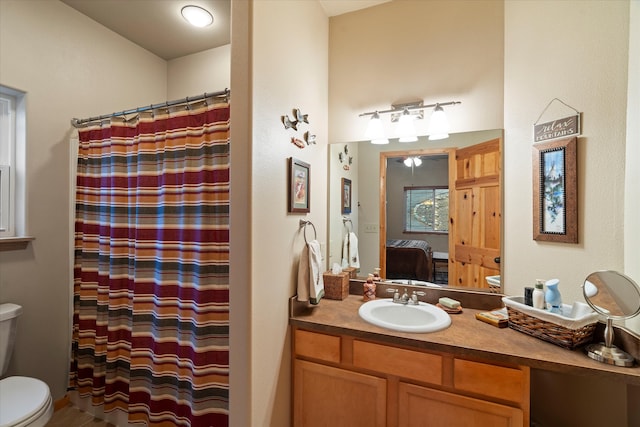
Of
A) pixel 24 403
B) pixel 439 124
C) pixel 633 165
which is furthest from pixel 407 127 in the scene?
pixel 24 403

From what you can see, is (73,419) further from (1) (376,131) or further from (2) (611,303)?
(2) (611,303)

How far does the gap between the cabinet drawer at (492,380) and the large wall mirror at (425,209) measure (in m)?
0.64

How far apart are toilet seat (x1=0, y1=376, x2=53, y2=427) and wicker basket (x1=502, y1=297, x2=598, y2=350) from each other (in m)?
2.35

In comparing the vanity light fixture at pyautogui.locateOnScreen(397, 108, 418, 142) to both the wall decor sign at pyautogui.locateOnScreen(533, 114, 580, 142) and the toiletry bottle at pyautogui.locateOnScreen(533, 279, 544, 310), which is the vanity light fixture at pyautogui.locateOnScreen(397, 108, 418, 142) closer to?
the wall decor sign at pyautogui.locateOnScreen(533, 114, 580, 142)

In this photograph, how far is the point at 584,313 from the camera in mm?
1219

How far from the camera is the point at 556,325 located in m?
1.18

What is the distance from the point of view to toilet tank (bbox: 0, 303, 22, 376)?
1586mm

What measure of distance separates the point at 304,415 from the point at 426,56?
2.34 m

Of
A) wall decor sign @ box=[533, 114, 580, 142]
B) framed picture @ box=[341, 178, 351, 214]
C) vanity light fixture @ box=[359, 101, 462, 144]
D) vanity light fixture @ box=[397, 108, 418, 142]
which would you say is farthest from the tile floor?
wall decor sign @ box=[533, 114, 580, 142]

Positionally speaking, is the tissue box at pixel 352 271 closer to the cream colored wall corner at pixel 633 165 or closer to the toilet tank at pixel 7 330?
the cream colored wall corner at pixel 633 165

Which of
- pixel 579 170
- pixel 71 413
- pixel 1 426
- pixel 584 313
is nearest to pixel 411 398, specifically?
pixel 584 313

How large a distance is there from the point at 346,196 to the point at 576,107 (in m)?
1.34

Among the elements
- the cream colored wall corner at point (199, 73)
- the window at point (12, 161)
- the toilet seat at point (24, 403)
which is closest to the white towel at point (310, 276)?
the toilet seat at point (24, 403)

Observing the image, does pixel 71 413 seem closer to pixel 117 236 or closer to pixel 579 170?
pixel 117 236
